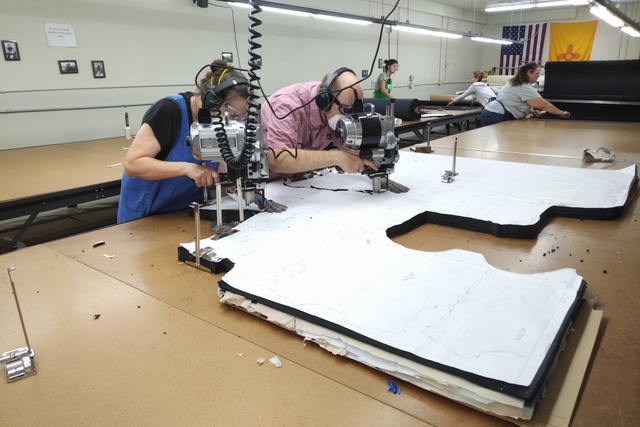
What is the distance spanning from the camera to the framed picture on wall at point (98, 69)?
13.4ft

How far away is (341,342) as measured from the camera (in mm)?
841

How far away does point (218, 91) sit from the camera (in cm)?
148

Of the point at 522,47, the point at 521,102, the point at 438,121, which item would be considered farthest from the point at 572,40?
the point at 521,102

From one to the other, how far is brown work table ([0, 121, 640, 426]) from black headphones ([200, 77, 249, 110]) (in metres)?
0.48

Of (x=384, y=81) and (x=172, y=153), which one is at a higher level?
(x=384, y=81)

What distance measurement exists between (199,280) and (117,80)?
390 cm

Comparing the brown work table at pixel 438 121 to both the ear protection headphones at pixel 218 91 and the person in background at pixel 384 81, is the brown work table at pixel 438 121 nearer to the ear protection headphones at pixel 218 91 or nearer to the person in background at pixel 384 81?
the person in background at pixel 384 81

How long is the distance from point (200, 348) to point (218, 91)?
37.2 inches

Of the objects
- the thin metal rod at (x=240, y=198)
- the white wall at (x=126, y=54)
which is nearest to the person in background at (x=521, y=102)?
the white wall at (x=126, y=54)

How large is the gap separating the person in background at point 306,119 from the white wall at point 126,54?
291 centimetres

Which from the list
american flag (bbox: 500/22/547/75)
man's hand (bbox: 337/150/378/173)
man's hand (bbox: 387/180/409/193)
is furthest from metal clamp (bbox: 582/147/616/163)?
american flag (bbox: 500/22/547/75)

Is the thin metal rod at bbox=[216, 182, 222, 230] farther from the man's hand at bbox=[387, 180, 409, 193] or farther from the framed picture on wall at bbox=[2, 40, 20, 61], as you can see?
the framed picture on wall at bbox=[2, 40, 20, 61]

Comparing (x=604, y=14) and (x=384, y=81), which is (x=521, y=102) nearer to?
(x=604, y=14)

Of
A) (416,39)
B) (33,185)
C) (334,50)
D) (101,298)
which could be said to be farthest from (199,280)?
(416,39)
